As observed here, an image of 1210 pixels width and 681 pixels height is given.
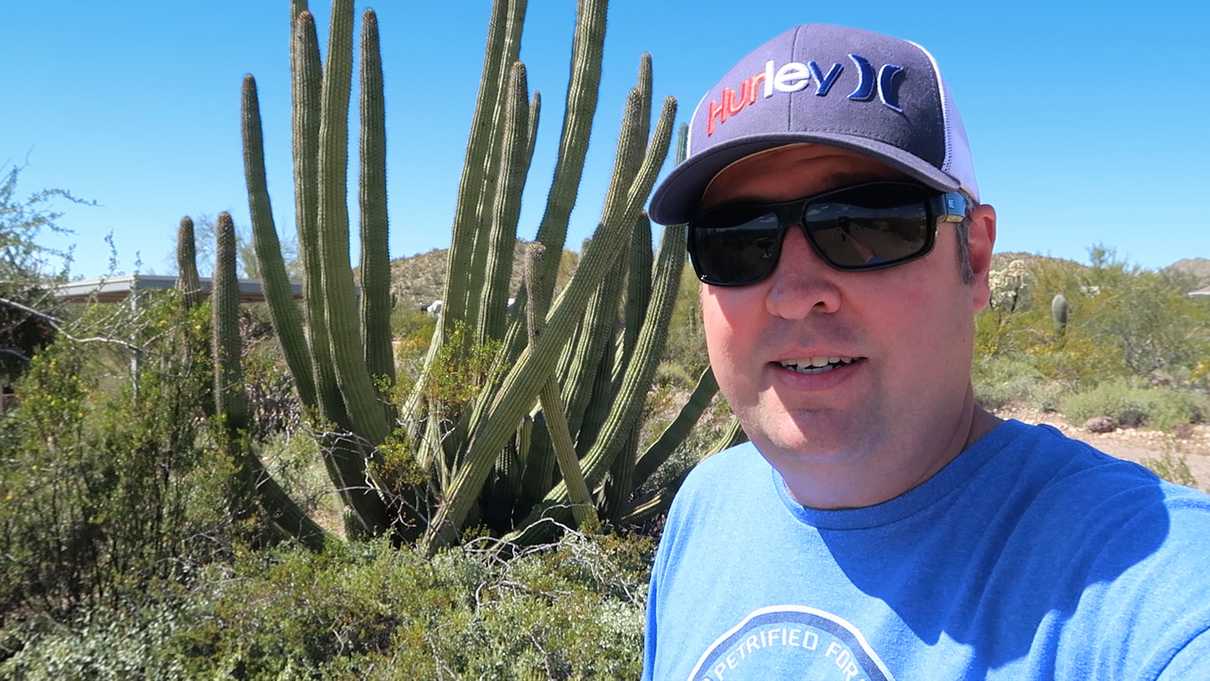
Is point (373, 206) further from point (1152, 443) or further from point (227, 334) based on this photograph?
point (1152, 443)

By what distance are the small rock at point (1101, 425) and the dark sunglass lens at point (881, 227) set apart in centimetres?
1449

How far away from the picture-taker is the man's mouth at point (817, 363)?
1214mm

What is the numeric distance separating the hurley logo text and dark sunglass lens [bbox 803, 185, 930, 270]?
0.42 ft

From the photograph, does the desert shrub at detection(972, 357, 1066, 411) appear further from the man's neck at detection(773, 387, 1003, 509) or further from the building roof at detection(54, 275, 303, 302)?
the man's neck at detection(773, 387, 1003, 509)

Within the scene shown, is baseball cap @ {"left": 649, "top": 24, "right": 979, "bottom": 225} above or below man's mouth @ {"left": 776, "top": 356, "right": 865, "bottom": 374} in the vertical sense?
above

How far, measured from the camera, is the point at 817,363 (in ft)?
4.04

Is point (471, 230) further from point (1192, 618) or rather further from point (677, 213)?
point (1192, 618)

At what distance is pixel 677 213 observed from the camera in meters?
1.50

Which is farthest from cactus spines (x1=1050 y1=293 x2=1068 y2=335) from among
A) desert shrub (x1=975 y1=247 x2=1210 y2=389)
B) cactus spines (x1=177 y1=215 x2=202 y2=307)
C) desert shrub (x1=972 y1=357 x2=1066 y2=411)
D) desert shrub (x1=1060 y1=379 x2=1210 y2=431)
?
cactus spines (x1=177 y1=215 x2=202 y2=307)

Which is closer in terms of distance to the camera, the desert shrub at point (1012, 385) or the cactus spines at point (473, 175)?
the cactus spines at point (473, 175)

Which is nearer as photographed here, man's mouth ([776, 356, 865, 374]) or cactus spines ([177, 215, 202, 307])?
man's mouth ([776, 356, 865, 374])

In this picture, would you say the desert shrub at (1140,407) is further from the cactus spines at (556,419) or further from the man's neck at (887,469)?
the man's neck at (887,469)

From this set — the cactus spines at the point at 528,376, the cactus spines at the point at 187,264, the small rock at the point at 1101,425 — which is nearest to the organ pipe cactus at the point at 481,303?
the cactus spines at the point at 528,376

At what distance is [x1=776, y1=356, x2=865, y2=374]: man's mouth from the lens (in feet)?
3.98
